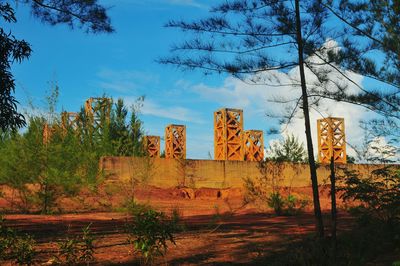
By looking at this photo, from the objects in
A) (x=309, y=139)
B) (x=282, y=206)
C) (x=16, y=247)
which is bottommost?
(x=16, y=247)

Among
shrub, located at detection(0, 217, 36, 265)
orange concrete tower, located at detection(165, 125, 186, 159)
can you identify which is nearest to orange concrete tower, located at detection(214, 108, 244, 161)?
orange concrete tower, located at detection(165, 125, 186, 159)

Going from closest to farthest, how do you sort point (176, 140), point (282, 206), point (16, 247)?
1. point (16, 247)
2. point (282, 206)
3. point (176, 140)

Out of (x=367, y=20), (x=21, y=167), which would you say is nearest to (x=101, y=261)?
(x=367, y=20)

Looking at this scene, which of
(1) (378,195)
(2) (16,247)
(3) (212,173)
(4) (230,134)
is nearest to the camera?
(2) (16,247)

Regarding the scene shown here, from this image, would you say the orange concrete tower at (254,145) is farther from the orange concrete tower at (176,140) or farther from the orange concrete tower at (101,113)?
the orange concrete tower at (101,113)

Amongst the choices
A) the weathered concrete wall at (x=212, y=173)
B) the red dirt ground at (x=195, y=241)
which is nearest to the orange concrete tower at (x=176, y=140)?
the weathered concrete wall at (x=212, y=173)

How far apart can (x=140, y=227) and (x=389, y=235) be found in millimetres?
4444

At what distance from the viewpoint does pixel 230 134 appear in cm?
2841

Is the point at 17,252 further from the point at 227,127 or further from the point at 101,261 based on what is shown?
the point at 227,127

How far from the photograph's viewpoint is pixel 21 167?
508 inches

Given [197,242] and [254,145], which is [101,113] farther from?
[254,145]

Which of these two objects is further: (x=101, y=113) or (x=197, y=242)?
(x=101, y=113)

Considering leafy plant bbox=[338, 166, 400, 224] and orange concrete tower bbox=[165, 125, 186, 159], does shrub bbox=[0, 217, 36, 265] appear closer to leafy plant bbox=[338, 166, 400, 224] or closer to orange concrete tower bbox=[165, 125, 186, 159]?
leafy plant bbox=[338, 166, 400, 224]

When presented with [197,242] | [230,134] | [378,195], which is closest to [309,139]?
[378,195]
